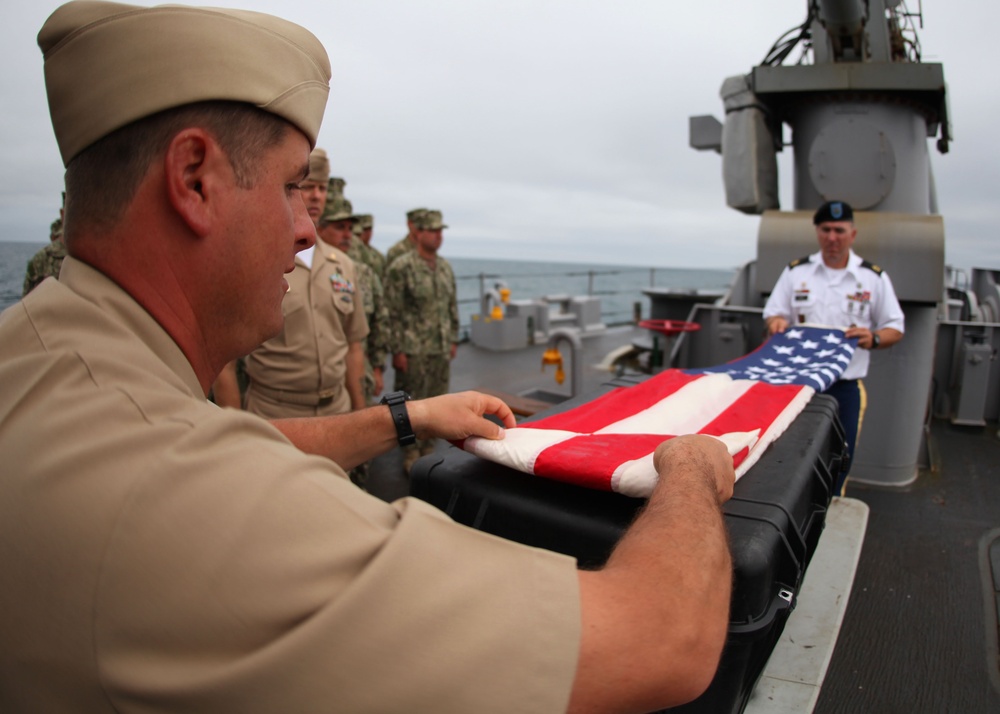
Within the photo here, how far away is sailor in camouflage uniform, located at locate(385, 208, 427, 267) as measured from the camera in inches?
213

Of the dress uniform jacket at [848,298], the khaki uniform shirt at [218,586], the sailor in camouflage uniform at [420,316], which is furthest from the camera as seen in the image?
the sailor in camouflage uniform at [420,316]

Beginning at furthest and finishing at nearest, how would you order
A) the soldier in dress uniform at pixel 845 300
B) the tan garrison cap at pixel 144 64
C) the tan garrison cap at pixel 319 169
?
the soldier in dress uniform at pixel 845 300 → the tan garrison cap at pixel 319 169 → the tan garrison cap at pixel 144 64

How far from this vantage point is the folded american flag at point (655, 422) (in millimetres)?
1411

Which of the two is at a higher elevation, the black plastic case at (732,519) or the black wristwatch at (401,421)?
the black wristwatch at (401,421)

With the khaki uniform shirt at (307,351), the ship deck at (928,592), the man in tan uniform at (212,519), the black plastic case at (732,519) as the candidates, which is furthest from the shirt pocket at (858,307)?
the man in tan uniform at (212,519)

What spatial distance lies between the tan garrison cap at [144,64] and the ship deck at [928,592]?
3.66ft

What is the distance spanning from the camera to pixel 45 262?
470 centimetres

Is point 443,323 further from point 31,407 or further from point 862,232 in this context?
point 31,407

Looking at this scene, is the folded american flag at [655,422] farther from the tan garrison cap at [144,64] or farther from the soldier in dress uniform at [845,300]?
the tan garrison cap at [144,64]

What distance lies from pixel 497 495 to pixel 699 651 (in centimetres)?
80

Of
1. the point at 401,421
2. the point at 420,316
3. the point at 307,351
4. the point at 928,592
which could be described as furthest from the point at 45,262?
the point at 928,592

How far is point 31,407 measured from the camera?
24.1 inches

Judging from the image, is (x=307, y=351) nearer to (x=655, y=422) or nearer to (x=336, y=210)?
(x=655, y=422)

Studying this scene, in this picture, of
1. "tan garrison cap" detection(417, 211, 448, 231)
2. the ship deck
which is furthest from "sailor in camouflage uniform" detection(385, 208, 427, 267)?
the ship deck
